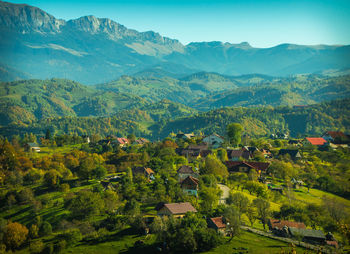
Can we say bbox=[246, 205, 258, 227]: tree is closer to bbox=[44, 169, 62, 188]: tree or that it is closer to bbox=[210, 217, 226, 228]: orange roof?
bbox=[210, 217, 226, 228]: orange roof

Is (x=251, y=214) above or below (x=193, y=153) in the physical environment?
below

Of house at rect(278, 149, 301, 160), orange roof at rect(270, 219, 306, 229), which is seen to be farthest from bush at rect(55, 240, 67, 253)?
house at rect(278, 149, 301, 160)

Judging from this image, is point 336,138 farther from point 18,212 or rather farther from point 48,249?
point 18,212

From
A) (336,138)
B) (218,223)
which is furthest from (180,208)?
(336,138)

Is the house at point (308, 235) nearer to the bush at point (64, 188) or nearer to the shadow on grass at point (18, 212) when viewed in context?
the bush at point (64, 188)

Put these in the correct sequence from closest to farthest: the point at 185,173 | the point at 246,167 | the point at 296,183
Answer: the point at 185,173, the point at 296,183, the point at 246,167

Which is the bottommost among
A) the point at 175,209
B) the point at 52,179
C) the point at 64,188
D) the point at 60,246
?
the point at 60,246
